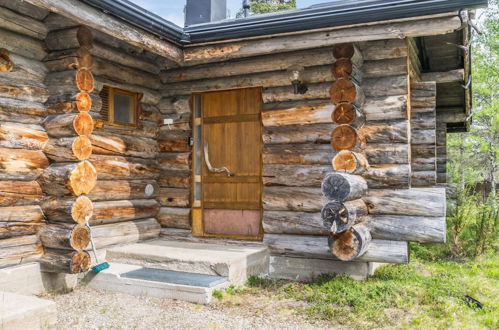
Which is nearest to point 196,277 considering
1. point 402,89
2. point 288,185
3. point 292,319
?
point 292,319

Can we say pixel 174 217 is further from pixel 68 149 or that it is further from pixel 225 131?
pixel 68 149

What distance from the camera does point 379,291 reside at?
5.24 m

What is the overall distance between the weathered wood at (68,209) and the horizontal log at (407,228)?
3.61 m

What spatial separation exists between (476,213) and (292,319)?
4.86m

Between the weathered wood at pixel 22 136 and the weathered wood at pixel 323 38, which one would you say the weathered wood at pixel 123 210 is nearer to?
the weathered wood at pixel 22 136

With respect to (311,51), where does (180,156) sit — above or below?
below

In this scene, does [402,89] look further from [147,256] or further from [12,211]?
[12,211]

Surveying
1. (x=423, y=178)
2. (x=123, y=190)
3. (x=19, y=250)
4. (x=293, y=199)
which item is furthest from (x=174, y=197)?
(x=423, y=178)

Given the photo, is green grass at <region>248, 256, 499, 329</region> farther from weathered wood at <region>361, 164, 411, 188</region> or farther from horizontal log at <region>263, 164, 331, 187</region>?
horizontal log at <region>263, 164, 331, 187</region>

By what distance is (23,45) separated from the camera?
17.7ft

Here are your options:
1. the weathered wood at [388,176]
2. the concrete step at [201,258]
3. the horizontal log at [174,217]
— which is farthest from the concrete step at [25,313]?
the weathered wood at [388,176]

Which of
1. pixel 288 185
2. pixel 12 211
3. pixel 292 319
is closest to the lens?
pixel 292 319

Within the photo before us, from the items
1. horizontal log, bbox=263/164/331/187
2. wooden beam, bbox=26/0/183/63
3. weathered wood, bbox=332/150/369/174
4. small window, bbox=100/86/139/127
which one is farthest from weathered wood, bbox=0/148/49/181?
weathered wood, bbox=332/150/369/174

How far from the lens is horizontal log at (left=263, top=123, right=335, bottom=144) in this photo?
630cm
